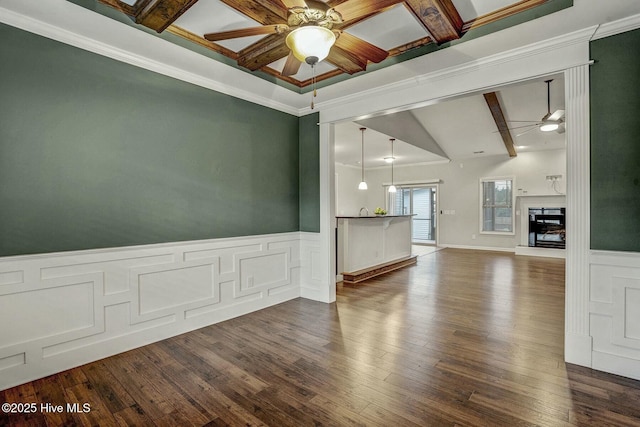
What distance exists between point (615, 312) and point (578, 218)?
751 mm

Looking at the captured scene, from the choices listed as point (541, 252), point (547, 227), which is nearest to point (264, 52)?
point (541, 252)

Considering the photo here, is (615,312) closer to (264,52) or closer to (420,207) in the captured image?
(264,52)

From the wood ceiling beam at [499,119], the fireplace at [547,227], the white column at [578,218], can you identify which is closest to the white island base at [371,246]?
the wood ceiling beam at [499,119]

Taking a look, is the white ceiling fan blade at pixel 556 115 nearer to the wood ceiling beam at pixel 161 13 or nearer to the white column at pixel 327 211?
the white column at pixel 327 211

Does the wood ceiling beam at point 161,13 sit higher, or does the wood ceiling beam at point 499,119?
the wood ceiling beam at point 499,119

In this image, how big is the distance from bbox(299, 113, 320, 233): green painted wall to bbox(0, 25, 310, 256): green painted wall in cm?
65

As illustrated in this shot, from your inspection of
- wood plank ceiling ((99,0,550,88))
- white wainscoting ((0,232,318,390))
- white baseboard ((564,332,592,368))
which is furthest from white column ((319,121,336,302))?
white baseboard ((564,332,592,368))

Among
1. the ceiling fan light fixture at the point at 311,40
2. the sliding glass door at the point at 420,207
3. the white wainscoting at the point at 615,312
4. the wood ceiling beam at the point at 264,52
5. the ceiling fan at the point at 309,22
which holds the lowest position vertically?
the white wainscoting at the point at 615,312

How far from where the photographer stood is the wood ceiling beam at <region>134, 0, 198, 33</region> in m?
2.13

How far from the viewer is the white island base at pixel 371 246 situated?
17.9 ft

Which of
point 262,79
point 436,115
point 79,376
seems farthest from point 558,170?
point 79,376

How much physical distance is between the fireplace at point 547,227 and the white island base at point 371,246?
381 centimetres

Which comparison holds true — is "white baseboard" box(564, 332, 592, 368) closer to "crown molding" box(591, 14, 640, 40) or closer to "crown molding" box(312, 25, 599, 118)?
"crown molding" box(312, 25, 599, 118)

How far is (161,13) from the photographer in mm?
2244
